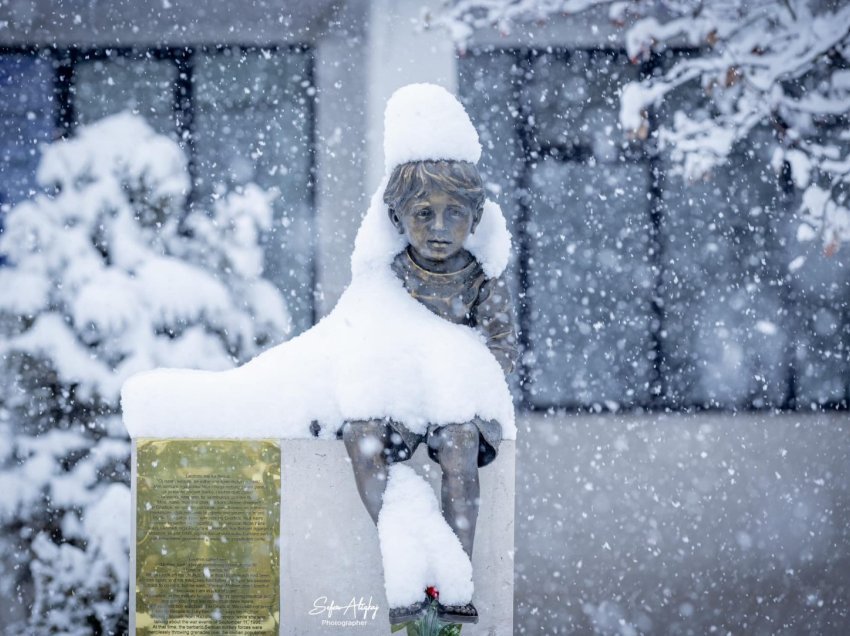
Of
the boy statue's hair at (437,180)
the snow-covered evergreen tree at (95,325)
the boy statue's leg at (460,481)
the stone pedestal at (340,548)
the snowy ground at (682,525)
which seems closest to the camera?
the boy statue's leg at (460,481)

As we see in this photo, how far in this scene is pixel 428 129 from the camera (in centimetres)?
297

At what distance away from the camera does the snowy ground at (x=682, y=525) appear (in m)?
5.15

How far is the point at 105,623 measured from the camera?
507 cm

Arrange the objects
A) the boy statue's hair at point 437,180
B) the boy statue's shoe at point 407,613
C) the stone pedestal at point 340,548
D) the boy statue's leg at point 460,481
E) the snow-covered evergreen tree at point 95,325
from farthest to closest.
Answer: the snow-covered evergreen tree at point 95,325 < the stone pedestal at point 340,548 < the boy statue's hair at point 437,180 < the boy statue's leg at point 460,481 < the boy statue's shoe at point 407,613

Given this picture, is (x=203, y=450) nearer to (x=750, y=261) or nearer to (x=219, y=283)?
(x=219, y=283)

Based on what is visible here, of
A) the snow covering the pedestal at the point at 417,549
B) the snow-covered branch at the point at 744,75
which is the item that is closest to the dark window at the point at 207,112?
the snow-covered branch at the point at 744,75

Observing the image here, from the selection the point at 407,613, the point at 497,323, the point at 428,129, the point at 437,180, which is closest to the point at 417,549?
the point at 407,613

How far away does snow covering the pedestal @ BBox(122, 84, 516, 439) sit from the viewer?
2.95 meters

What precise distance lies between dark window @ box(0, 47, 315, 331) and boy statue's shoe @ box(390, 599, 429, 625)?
2726mm

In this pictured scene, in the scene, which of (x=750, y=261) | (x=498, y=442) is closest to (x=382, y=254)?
(x=498, y=442)

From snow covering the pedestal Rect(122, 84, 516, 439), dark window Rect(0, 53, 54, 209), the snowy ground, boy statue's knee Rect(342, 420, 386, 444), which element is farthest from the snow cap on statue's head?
dark window Rect(0, 53, 54, 209)

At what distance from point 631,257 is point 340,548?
2900mm

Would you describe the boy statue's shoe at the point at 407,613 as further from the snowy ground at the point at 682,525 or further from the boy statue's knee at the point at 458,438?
the snowy ground at the point at 682,525

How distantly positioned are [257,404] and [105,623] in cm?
273
